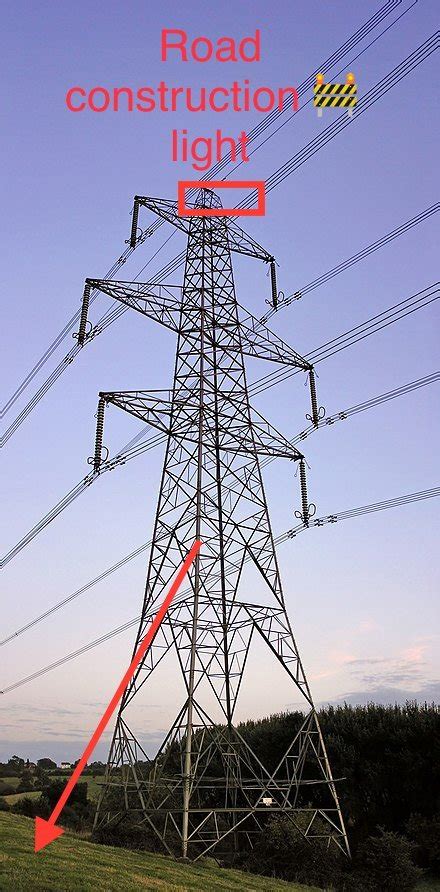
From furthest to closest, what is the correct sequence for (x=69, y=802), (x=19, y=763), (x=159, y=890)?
(x=19, y=763) → (x=69, y=802) → (x=159, y=890)

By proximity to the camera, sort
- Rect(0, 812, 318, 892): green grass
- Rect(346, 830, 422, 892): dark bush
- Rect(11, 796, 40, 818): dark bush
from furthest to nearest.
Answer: Rect(11, 796, 40, 818): dark bush, Rect(346, 830, 422, 892): dark bush, Rect(0, 812, 318, 892): green grass

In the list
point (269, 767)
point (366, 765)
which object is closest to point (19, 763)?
point (269, 767)

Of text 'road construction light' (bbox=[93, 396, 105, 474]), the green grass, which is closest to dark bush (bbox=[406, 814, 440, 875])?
the green grass

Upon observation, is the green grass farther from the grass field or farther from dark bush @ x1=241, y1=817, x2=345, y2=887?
dark bush @ x1=241, y1=817, x2=345, y2=887

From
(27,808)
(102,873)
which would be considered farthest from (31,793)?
(102,873)

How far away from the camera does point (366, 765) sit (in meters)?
34.2

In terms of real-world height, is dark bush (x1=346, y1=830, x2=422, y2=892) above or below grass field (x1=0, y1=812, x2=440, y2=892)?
below

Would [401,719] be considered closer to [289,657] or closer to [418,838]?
[418,838]

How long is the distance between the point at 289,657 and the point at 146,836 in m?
8.01

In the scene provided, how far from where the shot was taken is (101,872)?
67.8ft

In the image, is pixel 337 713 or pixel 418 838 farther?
pixel 337 713

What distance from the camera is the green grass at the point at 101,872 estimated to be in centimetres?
1922

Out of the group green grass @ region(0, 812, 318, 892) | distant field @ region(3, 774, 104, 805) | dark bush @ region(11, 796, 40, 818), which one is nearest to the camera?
green grass @ region(0, 812, 318, 892)

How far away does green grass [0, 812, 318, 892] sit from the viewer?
63.1 ft
